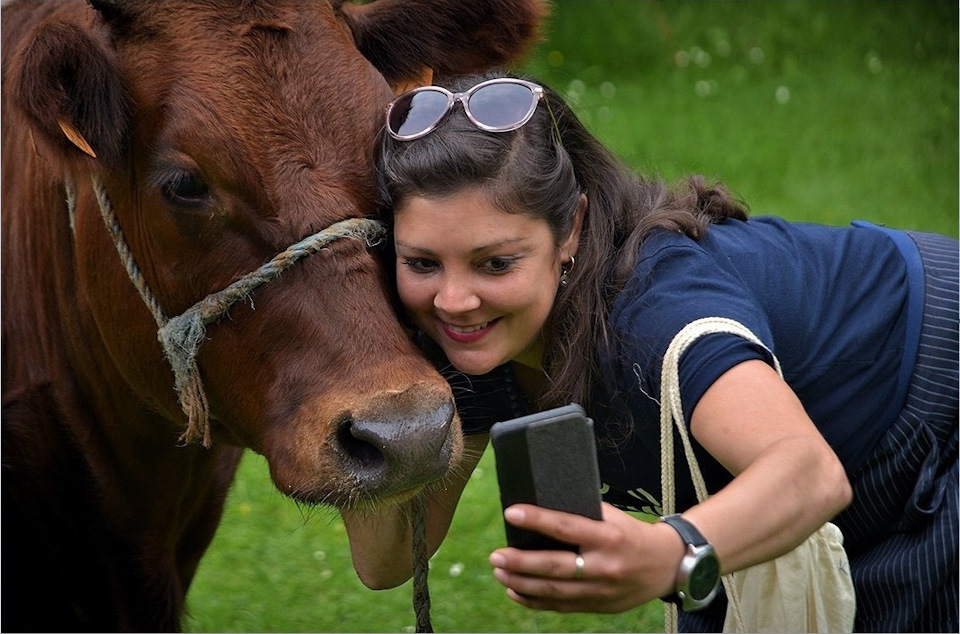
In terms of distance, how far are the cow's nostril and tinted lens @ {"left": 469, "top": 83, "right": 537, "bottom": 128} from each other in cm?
73

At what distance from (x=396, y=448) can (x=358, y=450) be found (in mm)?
120

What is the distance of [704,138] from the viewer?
393 inches

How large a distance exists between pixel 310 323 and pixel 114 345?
746mm

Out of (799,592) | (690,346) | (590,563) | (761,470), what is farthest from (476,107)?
(799,592)

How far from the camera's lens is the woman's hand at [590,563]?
1834 millimetres

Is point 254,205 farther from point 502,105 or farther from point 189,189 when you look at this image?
point 502,105

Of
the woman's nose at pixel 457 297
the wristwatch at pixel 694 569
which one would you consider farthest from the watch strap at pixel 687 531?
the woman's nose at pixel 457 297

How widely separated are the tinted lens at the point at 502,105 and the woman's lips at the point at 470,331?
0.43 metres

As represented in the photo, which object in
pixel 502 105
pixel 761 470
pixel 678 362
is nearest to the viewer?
pixel 761 470

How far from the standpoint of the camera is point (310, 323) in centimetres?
261

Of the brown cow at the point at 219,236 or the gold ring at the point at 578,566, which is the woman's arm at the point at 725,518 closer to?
the gold ring at the point at 578,566

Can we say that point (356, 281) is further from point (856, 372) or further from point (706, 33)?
point (706, 33)

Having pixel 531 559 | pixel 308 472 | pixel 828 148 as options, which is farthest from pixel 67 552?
pixel 828 148

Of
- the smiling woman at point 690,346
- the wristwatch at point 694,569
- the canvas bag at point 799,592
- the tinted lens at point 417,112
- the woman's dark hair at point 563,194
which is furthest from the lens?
the canvas bag at point 799,592
